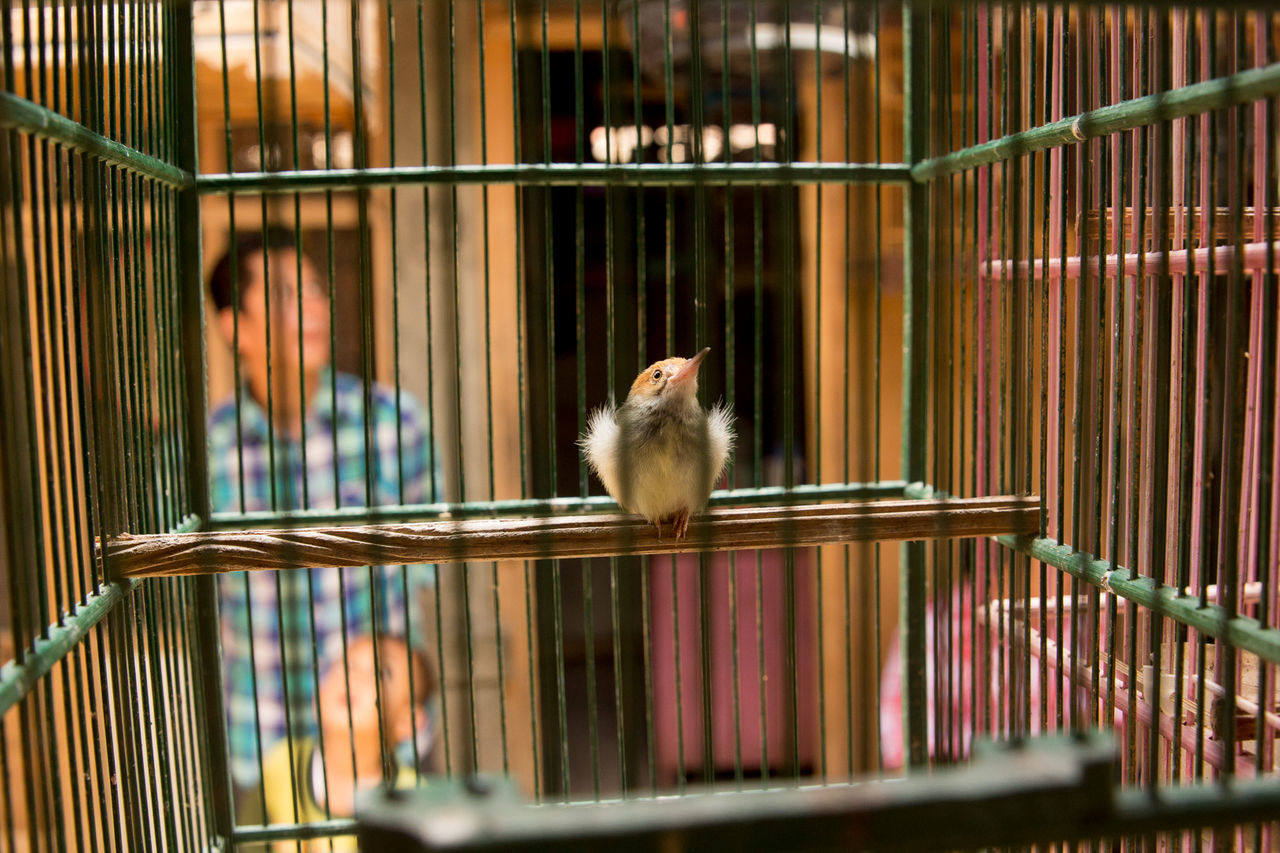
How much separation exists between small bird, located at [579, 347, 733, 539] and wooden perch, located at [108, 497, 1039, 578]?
0.09m

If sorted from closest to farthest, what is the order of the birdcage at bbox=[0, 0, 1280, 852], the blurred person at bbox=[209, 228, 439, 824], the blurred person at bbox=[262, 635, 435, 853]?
the birdcage at bbox=[0, 0, 1280, 852], the blurred person at bbox=[262, 635, 435, 853], the blurred person at bbox=[209, 228, 439, 824]

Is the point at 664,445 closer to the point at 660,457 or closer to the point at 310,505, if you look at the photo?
the point at 660,457

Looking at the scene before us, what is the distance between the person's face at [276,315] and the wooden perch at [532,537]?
148 cm

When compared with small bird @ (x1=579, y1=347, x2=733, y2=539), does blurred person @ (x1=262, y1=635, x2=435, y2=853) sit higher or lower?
lower

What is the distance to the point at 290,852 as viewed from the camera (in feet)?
8.95

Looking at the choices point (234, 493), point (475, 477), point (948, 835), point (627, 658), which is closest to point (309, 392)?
point (234, 493)

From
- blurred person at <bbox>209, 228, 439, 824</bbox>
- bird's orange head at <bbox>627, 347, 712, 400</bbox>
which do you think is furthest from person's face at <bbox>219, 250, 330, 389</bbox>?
bird's orange head at <bbox>627, 347, 712, 400</bbox>

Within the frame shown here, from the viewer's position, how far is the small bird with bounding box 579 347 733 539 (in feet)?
6.36

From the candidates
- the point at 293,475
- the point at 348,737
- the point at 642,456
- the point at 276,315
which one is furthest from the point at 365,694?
the point at 642,456

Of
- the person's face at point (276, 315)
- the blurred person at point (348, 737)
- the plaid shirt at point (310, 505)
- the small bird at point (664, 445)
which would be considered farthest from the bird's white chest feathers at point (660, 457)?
the person's face at point (276, 315)

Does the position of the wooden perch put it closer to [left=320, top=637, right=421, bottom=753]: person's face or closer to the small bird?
the small bird

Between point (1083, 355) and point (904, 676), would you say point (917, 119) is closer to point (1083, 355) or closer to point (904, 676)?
point (1083, 355)

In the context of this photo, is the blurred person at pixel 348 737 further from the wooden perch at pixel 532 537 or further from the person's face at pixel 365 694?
the wooden perch at pixel 532 537

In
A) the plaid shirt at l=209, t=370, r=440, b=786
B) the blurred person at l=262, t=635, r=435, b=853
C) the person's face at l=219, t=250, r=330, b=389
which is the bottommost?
the blurred person at l=262, t=635, r=435, b=853
